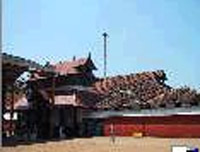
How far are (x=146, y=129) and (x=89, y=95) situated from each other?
5.24 metres

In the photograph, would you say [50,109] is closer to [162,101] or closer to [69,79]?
[69,79]

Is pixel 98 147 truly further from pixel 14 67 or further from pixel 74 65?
pixel 74 65

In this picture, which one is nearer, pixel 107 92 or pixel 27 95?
pixel 27 95

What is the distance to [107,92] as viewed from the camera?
135ft

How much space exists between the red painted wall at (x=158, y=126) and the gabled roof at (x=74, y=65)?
472cm

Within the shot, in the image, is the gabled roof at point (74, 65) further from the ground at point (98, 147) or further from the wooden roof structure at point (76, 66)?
the ground at point (98, 147)

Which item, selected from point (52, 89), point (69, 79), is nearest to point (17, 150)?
point (52, 89)

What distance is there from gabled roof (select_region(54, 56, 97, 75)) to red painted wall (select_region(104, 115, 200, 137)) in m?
4.72

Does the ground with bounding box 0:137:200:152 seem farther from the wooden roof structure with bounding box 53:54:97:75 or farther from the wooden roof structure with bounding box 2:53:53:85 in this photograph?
the wooden roof structure with bounding box 53:54:97:75

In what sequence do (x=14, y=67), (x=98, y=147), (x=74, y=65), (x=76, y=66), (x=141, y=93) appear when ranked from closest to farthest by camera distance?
1. (x=98, y=147)
2. (x=14, y=67)
3. (x=76, y=66)
4. (x=74, y=65)
5. (x=141, y=93)

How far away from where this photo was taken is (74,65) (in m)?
38.3

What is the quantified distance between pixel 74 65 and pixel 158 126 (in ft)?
29.0

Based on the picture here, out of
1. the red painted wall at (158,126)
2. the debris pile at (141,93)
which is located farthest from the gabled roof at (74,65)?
the red painted wall at (158,126)

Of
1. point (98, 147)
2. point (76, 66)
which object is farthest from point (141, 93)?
point (98, 147)
